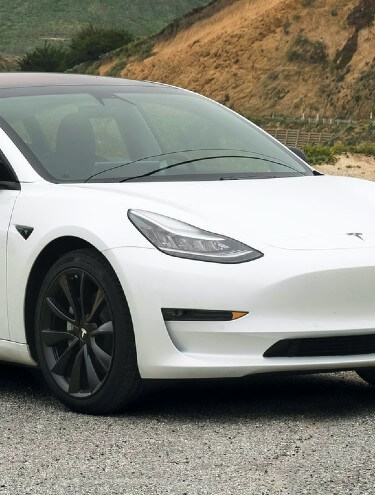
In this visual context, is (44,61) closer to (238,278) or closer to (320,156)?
(320,156)

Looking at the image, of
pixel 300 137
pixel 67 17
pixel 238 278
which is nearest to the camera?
pixel 238 278

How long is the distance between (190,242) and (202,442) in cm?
85

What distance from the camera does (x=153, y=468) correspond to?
4.90m

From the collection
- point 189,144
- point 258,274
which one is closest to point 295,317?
point 258,274

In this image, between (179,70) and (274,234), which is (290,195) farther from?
(179,70)

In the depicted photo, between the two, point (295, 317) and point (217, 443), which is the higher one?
point (295, 317)

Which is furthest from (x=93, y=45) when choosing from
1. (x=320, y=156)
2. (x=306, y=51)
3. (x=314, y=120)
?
(x=320, y=156)

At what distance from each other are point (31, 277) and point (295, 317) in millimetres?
1307

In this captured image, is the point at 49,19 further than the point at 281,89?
Yes

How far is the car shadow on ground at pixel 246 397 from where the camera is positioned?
5941 millimetres

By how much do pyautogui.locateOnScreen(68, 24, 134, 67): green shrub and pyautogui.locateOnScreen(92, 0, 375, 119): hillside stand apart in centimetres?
3286

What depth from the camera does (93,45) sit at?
121625mm

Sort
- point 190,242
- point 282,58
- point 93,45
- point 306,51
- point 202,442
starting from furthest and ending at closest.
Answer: point 93,45, point 282,58, point 306,51, point 190,242, point 202,442

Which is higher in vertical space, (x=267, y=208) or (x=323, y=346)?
(x=267, y=208)
